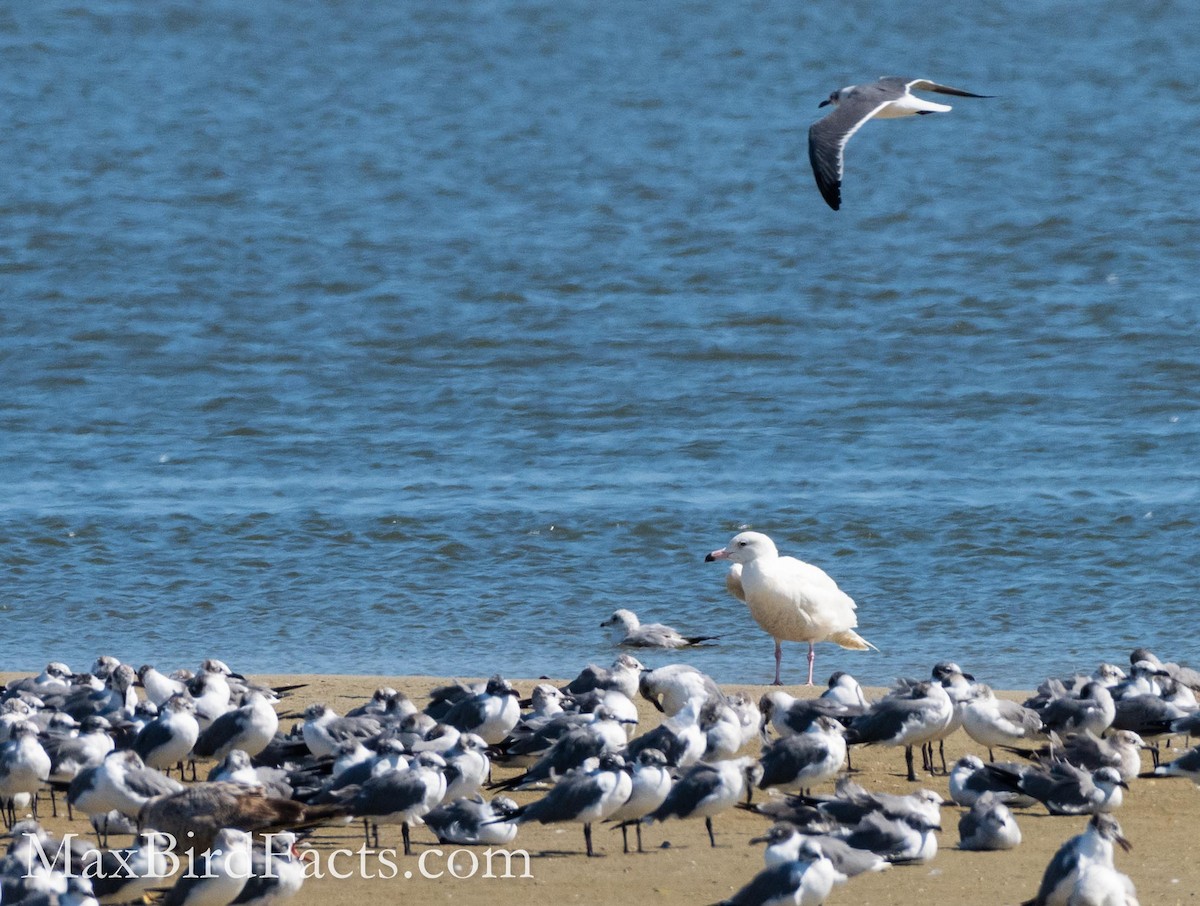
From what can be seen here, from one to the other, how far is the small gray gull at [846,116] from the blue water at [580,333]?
139 inches

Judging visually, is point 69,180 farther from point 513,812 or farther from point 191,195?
point 513,812

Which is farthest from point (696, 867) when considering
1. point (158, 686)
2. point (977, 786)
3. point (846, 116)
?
point (846, 116)

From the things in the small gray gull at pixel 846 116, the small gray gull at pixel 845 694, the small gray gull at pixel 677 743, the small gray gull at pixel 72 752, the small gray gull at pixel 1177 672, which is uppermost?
the small gray gull at pixel 846 116

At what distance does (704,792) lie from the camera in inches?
301

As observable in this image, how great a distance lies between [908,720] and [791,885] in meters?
2.35

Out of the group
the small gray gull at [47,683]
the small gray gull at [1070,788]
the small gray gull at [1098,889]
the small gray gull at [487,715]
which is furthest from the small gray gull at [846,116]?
the small gray gull at [47,683]

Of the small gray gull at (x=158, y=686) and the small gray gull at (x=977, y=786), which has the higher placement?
the small gray gull at (x=977, y=786)

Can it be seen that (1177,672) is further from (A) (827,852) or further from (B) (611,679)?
(A) (827,852)

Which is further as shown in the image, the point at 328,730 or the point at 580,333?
the point at 580,333

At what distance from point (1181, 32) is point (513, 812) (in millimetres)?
27320

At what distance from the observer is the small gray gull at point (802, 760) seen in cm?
823

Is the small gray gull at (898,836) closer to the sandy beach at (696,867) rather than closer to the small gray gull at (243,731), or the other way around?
the sandy beach at (696,867)

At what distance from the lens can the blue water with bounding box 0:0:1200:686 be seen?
13.8 meters

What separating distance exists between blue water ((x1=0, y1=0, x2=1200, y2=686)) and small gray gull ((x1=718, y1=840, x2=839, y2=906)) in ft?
16.8
